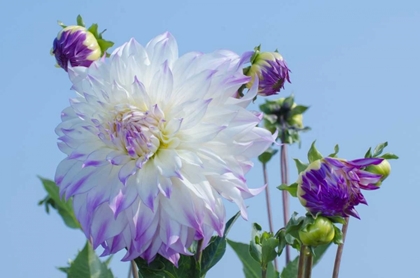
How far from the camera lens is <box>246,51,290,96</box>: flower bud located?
1104mm

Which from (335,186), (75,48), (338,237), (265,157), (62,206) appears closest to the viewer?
(335,186)

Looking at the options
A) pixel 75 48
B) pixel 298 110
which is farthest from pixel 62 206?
pixel 298 110

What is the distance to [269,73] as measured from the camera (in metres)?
1.11

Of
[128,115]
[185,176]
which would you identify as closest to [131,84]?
[128,115]

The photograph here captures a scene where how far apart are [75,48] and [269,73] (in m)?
0.33

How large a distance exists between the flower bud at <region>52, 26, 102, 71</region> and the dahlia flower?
427mm

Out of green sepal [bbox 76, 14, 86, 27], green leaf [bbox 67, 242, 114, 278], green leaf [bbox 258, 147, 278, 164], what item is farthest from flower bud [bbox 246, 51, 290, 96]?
green leaf [bbox 258, 147, 278, 164]

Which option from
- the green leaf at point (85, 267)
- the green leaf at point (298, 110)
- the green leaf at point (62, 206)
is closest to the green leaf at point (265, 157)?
the green leaf at point (298, 110)

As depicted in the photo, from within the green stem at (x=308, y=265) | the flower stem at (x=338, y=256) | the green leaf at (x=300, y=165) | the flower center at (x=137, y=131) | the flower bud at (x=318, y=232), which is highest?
the flower center at (x=137, y=131)

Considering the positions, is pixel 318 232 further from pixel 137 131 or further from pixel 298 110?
pixel 298 110

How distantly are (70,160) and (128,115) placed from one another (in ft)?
0.35

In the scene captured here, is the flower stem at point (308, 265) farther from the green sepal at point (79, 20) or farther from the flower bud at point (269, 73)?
the green sepal at point (79, 20)

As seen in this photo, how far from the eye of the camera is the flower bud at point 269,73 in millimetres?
1104

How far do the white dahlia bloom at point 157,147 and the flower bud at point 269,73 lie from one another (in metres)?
0.10
